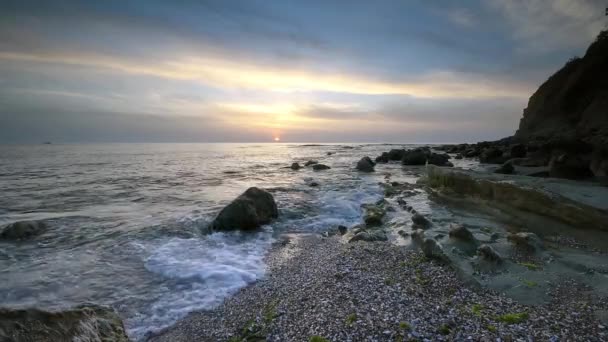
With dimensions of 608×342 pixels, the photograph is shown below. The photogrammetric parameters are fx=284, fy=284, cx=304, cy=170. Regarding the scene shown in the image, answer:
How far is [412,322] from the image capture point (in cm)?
379

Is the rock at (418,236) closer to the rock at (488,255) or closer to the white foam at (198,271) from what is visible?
the rock at (488,255)

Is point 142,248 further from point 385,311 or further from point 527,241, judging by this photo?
point 527,241

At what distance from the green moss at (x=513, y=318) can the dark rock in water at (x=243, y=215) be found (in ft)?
25.3

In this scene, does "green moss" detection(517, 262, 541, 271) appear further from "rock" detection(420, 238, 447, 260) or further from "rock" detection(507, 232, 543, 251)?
"rock" detection(420, 238, 447, 260)

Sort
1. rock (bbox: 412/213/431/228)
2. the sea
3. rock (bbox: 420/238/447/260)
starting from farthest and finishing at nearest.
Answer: rock (bbox: 412/213/431/228), rock (bbox: 420/238/447/260), the sea

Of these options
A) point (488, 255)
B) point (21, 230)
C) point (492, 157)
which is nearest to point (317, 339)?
point (488, 255)

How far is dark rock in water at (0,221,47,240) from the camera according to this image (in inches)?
349

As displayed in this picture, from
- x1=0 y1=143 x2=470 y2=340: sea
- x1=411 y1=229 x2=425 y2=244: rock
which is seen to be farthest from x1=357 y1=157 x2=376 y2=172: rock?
x1=411 y1=229 x2=425 y2=244: rock

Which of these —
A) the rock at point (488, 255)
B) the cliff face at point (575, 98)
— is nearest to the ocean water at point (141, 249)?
the rock at point (488, 255)

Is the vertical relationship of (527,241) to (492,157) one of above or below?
below

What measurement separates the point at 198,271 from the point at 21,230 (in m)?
7.00

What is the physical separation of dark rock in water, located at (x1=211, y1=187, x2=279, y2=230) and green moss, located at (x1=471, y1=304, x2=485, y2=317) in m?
7.37

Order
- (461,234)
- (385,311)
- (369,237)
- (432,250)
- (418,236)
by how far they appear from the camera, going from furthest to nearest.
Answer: (369,237), (418,236), (461,234), (432,250), (385,311)

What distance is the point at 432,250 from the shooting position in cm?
628
